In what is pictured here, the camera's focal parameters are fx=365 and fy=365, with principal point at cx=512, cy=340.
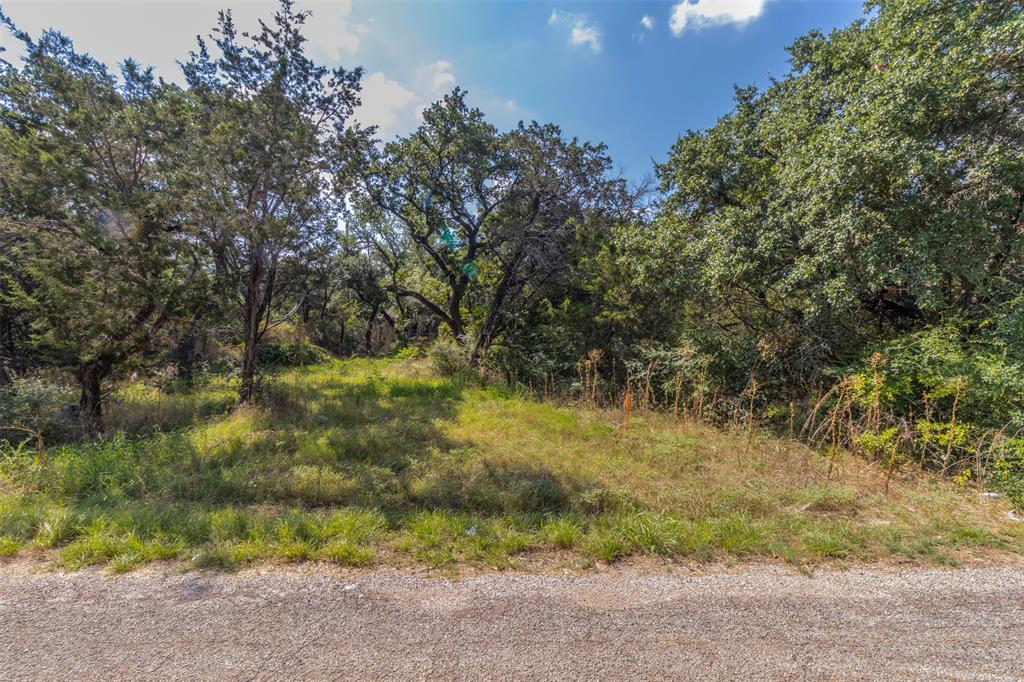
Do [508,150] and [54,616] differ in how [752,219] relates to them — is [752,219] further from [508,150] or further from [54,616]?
[54,616]

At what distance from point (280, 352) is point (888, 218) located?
58.4ft

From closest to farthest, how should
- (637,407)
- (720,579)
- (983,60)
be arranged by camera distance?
1. (720,579)
2. (983,60)
3. (637,407)

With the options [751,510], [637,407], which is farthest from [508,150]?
[751,510]

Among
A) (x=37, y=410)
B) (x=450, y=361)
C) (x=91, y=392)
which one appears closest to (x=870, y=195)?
(x=450, y=361)

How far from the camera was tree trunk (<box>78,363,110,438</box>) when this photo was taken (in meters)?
6.64

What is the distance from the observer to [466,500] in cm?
382

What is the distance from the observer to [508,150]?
10328 millimetres

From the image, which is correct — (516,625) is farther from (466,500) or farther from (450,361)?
(450,361)

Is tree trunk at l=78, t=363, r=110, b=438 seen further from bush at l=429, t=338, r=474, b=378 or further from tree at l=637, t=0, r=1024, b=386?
tree at l=637, t=0, r=1024, b=386

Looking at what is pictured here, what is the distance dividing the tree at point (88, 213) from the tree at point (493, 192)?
13.7 feet

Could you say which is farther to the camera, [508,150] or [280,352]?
[280,352]

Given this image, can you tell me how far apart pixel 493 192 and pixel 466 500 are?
30.5 feet

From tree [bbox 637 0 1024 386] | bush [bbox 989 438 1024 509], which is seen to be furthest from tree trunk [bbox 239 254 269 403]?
bush [bbox 989 438 1024 509]

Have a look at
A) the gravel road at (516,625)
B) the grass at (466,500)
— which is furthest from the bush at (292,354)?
the gravel road at (516,625)
